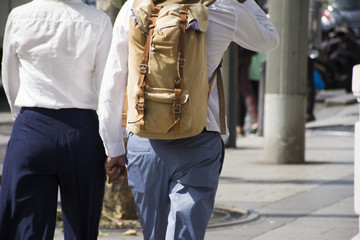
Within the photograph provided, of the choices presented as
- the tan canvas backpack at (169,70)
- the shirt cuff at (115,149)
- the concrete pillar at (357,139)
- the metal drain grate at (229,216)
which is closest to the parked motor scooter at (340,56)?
the metal drain grate at (229,216)

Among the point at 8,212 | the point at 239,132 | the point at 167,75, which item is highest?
the point at 167,75

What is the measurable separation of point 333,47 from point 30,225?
14.6m

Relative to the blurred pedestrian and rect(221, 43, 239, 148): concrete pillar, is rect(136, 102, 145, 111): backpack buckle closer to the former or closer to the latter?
rect(221, 43, 239, 148): concrete pillar

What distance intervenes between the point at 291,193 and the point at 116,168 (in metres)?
4.01

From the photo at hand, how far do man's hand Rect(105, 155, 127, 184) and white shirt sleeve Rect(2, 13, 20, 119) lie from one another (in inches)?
30.1

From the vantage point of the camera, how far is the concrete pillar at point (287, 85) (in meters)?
8.84

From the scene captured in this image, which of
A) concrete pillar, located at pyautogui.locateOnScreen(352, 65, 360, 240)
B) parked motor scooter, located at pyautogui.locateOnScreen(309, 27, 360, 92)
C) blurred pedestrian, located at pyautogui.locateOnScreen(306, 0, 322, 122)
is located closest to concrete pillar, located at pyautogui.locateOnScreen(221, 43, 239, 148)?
blurred pedestrian, located at pyautogui.locateOnScreen(306, 0, 322, 122)

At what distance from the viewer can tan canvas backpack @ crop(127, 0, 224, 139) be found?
307 cm

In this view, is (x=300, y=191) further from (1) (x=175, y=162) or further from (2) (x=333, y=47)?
(2) (x=333, y=47)

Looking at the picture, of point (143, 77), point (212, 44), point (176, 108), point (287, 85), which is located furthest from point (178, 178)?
point (287, 85)

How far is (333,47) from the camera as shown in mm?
17625

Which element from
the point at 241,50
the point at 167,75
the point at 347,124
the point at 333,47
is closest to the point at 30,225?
the point at 167,75

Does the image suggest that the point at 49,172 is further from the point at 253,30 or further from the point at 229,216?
the point at 229,216

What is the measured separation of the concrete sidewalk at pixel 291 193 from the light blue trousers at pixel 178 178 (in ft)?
7.20
